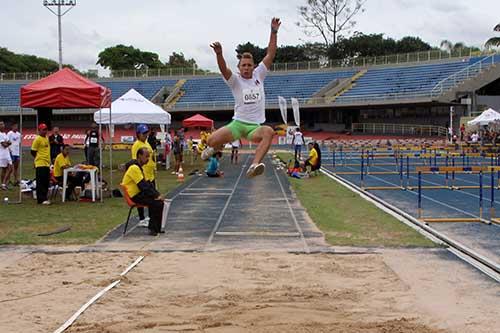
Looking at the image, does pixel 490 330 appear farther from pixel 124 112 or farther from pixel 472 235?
pixel 124 112

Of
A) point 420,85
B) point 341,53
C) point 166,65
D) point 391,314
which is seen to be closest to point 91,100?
point 391,314

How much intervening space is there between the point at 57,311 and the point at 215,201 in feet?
30.8

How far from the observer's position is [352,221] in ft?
40.2

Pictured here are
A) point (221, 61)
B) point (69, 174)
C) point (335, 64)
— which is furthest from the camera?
point (335, 64)

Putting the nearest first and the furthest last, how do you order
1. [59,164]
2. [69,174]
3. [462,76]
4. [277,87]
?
[59,164], [69,174], [462,76], [277,87]

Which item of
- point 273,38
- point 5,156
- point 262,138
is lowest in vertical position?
point 5,156

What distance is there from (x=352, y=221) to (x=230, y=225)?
7.48ft

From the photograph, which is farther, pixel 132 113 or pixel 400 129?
pixel 400 129

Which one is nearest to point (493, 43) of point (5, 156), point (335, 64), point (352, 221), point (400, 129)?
point (400, 129)

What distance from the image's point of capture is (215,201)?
51.0 ft

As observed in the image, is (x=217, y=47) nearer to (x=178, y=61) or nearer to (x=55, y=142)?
(x=55, y=142)

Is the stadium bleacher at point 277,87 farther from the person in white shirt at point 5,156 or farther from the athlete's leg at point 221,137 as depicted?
the athlete's leg at point 221,137

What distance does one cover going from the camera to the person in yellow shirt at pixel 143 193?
1071 centimetres

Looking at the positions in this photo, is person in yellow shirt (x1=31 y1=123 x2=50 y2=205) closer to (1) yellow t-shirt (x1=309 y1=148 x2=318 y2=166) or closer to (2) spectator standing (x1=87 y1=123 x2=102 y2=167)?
(2) spectator standing (x1=87 y1=123 x2=102 y2=167)
